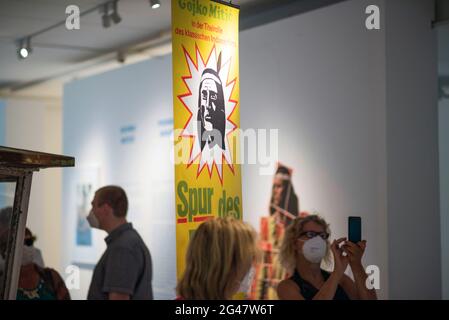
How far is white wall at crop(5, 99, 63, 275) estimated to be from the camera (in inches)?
452

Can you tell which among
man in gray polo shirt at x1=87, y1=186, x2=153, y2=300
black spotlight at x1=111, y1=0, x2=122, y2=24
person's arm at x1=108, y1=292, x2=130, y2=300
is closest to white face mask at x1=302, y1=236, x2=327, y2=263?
man in gray polo shirt at x1=87, y1=186, x2=153, y2=300

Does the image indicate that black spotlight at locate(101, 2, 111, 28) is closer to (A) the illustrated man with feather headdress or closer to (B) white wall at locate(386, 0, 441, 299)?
(B) white wall at locate(386, 0, 441, 299)

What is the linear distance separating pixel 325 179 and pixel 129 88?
3.53m

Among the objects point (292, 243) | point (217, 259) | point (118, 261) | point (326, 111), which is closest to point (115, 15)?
point (326, 111)

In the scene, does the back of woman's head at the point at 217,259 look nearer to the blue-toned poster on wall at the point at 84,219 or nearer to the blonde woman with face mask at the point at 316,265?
the blonde woman with face mask at the point at 316,265

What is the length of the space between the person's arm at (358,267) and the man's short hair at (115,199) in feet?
4.46

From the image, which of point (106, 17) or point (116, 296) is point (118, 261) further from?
point (106, 17)

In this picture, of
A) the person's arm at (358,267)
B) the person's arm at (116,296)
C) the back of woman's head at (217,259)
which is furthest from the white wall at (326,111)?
the back of woman's head at (217,259)

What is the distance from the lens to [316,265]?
13.9 feet

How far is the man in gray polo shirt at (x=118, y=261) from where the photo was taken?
13.9ft

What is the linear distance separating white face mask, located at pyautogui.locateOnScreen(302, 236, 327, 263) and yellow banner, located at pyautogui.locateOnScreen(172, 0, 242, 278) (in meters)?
0.52

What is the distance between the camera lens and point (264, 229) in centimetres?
688
